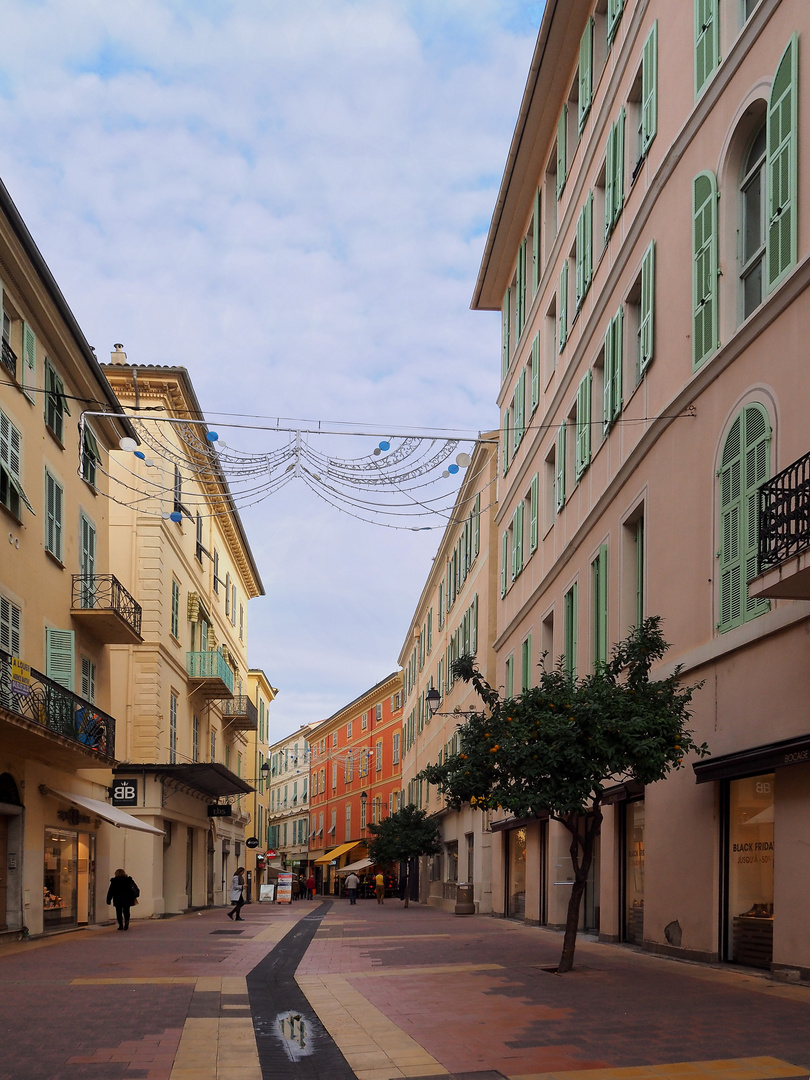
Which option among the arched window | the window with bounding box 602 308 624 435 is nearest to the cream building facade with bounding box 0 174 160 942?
the window with bounding box 602 308 624 435

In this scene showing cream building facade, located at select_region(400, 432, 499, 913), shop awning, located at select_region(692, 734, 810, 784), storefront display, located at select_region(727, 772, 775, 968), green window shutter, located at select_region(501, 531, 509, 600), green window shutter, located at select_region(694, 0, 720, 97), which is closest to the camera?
shop awning, located at select_region(692, 734, 810, 784)

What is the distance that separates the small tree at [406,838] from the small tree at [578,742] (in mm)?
32835

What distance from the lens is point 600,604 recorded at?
2136 cm

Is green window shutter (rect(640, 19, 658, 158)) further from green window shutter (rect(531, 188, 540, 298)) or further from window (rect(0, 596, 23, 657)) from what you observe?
window (rect(0, 596, 23, 657))

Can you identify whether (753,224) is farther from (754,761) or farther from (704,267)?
(754,761)

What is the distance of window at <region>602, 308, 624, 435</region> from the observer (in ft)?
65.2

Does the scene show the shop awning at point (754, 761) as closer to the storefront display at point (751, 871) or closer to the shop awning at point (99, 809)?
the storefront display at point (751, 871)

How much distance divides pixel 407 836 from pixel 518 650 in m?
17.5

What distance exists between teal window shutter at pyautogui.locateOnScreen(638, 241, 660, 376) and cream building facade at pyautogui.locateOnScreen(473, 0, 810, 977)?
0.21 ft

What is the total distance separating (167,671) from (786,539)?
2969cm

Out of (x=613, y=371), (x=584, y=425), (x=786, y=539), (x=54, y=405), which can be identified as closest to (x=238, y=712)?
(x=54, y=405)

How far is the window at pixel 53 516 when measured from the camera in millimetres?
24859

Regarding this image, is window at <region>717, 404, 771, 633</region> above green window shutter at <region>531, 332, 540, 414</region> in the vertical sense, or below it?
below

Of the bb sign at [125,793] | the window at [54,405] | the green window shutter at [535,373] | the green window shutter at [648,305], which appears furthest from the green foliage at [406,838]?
the green window shutter at [648,305]
